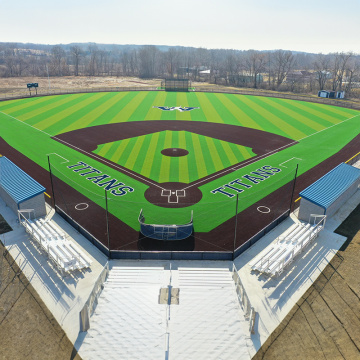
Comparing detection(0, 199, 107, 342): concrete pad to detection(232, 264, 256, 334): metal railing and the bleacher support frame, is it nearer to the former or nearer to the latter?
the bleacher support frame

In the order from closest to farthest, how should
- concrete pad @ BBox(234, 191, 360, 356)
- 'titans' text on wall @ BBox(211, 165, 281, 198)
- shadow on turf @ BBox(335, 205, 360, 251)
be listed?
1. concrete pad @ BBox(234, 191, 360, 356)
2. shadow on turf @ BBox(335, 205, 360, 251)
3. 'titans' text on wall @ BBox(211, 165, 281, 198)

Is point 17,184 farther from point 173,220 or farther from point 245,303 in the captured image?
point 245,303

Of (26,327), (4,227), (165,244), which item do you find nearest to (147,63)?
(4,227)

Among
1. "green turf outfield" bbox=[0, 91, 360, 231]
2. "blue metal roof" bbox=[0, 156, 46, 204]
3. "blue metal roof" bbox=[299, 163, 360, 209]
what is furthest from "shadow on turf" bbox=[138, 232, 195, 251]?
"blue metal roof" bbox=[299, 163, 360, 209]

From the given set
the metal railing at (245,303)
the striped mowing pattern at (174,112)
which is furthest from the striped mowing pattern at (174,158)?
the metal railing at (245,303)

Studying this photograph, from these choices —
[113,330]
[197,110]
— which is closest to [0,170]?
[113,330]

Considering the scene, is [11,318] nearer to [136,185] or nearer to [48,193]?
[48,193]
